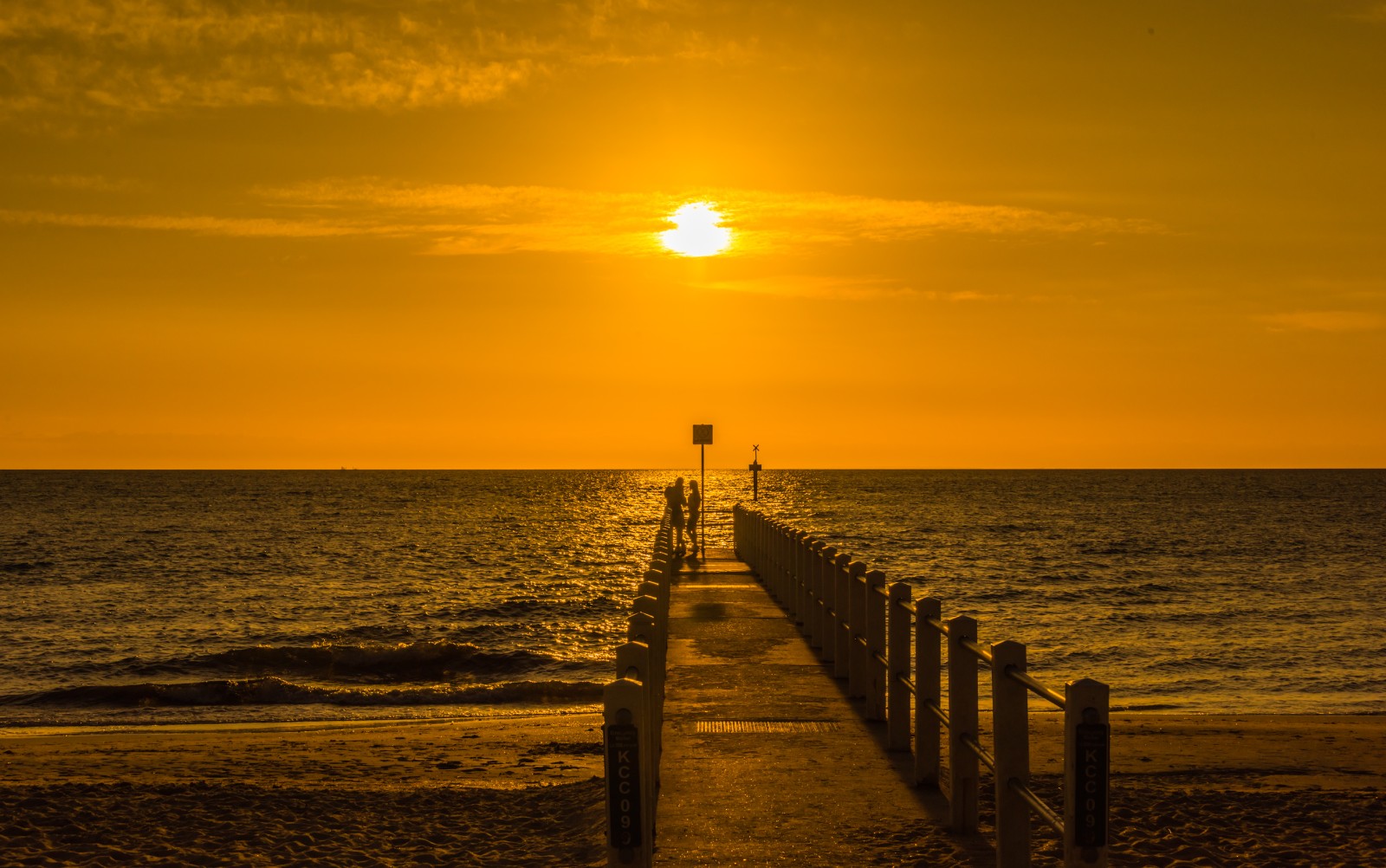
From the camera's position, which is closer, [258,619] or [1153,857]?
[1153,857]

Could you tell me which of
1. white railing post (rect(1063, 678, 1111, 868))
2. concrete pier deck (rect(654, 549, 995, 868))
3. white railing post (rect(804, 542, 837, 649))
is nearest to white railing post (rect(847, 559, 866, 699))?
concrete pier deck (rect(654, 549, 995, 868))

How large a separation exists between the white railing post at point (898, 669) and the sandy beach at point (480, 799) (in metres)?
1.23

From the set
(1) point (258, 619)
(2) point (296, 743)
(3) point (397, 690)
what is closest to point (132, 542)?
(1) point (258, 619)

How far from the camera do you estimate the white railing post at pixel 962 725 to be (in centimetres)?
721

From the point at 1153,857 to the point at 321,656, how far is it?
67.9 ft

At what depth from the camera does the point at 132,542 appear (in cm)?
7181

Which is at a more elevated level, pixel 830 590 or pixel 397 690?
pixel 830 590

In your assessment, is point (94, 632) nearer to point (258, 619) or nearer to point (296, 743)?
point (258, 619)

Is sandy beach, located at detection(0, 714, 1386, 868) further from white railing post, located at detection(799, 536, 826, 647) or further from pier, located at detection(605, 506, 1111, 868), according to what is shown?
white railing post, located at detection(799, 536, 826, 647)

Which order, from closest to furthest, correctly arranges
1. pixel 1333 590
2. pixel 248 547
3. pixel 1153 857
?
pixel 1153 857 < pixel 1333 590 < pixel 248 547

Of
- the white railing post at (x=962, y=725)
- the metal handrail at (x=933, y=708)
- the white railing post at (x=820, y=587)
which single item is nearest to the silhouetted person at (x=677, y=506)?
the white railing post at (x=820, y=587)

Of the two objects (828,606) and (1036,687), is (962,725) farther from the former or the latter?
(828,606)

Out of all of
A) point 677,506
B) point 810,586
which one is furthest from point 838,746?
point 677,506

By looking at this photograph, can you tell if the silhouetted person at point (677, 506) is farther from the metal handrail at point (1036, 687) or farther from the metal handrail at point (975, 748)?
the metal handrail at point (1036, 687)
